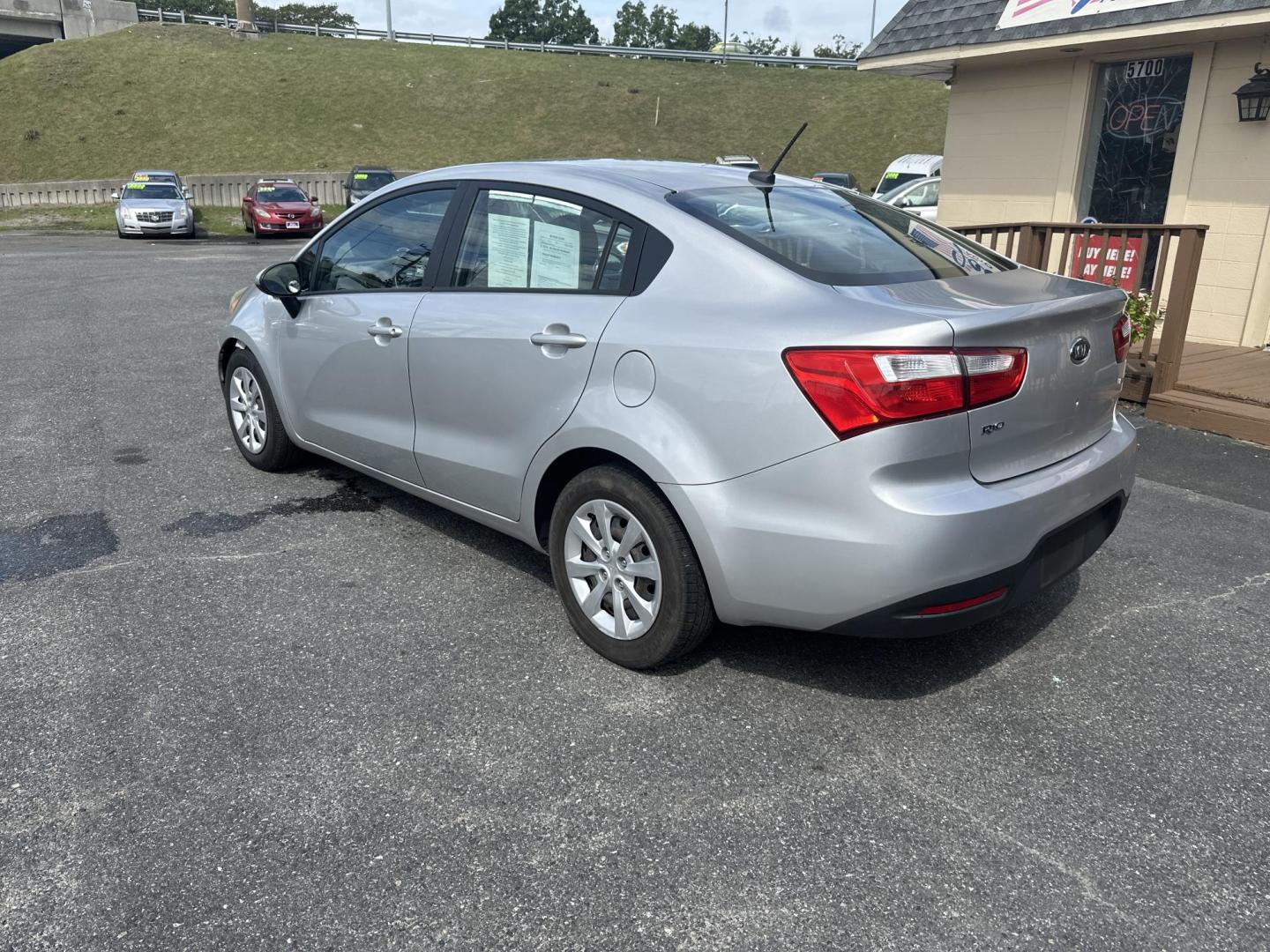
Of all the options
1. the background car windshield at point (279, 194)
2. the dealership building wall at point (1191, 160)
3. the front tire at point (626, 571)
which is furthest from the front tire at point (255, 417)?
the background car windshield at point (279, 194)

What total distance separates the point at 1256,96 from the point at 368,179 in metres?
24.7

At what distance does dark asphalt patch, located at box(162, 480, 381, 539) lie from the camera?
483 centimetres

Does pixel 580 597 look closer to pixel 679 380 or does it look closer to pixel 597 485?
pixel 597 485

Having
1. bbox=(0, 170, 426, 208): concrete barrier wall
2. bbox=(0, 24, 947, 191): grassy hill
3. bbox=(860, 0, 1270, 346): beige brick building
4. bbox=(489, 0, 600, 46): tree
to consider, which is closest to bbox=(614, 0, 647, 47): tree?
bbox=(489, 0, 600, 46): tree

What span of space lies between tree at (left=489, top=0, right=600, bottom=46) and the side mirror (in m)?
113

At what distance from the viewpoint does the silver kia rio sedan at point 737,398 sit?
2850 millimetres

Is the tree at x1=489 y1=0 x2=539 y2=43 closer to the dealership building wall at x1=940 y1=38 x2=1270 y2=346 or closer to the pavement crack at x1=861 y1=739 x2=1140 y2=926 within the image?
the dealership building wall at x1=940 y1=38 x2=1270 y2=346

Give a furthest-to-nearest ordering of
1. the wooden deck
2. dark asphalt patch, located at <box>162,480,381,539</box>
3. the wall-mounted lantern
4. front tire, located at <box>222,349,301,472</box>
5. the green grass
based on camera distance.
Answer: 1. the green grass
2. the wall-mounted lantern
3. the wooden deck
4. front tire, located at <box>222,349,301,472</box>
5. dark asphalt patch, located at <box>162,480,381,539</box>

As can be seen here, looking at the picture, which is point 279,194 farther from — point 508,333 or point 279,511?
point 508,333

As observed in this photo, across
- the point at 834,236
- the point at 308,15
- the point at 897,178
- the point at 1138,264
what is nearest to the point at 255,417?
the point at 834,236

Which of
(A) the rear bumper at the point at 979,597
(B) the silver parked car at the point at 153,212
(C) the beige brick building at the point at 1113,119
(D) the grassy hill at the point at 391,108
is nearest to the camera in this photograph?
(A) the rear bumper at the point at 979,597

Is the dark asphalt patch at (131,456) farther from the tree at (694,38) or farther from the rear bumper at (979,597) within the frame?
the tree at (694,38)

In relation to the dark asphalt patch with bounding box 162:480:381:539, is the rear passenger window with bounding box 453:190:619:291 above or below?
above

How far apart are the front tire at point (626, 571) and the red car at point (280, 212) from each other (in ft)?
79.3
